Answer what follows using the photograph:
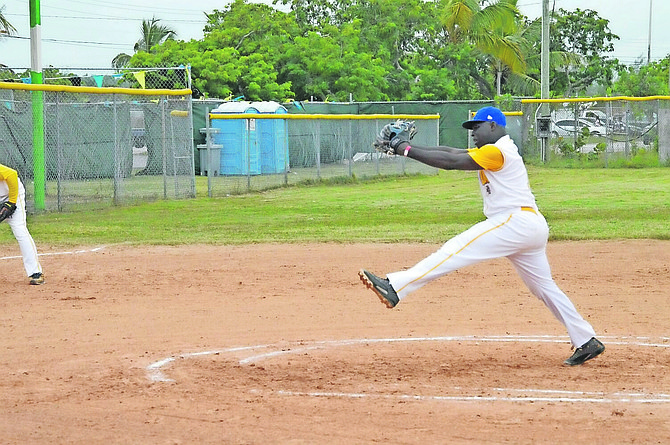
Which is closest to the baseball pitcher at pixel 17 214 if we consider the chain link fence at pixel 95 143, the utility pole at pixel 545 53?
the chain link fence at pixel 95 143

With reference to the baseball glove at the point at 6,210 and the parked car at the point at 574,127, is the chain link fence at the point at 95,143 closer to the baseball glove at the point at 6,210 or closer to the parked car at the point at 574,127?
the baseball glove at the point at 6,210

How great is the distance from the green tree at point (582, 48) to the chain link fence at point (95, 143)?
4022 cm

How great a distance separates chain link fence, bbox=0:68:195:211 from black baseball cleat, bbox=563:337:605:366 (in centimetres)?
1293

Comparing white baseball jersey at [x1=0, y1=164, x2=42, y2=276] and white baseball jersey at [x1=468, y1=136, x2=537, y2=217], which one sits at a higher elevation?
white baseball jersey at [x1=468, y1=136, x2=537, y2=217]

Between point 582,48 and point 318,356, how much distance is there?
59.0 m

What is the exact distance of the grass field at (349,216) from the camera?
1586 cm

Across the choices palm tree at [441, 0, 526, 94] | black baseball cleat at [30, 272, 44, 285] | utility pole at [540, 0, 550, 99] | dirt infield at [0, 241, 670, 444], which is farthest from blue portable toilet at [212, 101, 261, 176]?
palm tree at [441, 0, 526, 94]

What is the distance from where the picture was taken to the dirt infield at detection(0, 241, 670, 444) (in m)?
5.87

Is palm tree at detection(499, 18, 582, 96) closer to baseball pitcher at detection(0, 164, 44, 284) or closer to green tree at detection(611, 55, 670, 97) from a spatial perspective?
green tree at detection(611, 55, 670, 97)

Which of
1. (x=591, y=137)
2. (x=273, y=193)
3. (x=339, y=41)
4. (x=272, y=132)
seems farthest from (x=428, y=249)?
(x=339, y=41)

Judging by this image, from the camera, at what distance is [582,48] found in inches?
2498

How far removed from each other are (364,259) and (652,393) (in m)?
7.07

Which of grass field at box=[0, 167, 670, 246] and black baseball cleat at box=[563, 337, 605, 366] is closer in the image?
black baseball cleat at box=[563, 337, 605, 366]

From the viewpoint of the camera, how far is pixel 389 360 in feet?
25.4
